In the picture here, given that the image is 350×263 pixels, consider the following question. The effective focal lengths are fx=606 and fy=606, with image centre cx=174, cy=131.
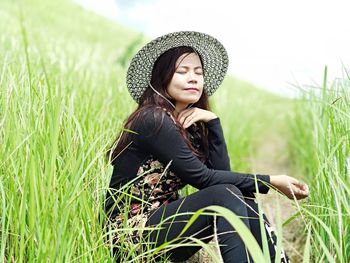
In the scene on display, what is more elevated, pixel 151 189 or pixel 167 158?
pixel 167 158

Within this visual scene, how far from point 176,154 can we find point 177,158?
0.01 m

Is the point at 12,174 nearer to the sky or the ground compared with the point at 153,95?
nearer to the ground

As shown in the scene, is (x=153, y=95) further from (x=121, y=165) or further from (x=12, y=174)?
(x=12, y=174)

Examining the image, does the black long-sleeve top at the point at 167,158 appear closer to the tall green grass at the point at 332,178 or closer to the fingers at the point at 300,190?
the fingers at the point at 300,190

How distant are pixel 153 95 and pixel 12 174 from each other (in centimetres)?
64

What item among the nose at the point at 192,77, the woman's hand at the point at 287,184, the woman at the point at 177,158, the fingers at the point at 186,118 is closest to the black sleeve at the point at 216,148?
the woman at the point at 177,158

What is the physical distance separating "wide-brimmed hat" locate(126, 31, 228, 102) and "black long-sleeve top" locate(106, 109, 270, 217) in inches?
10.1

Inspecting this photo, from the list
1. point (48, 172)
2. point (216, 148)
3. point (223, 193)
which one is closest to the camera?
point (48, 172)

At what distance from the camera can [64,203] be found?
1455 mm

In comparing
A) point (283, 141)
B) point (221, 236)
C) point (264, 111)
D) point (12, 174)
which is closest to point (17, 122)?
point (12, 174)

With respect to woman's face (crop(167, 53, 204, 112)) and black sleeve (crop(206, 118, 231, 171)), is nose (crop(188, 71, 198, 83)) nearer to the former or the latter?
woman's face (crop(167, 53, 204, 112))

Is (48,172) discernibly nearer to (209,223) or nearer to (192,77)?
(209,223)

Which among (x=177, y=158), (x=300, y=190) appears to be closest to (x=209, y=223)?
(x=177, y=158)

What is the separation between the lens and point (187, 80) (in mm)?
2062
